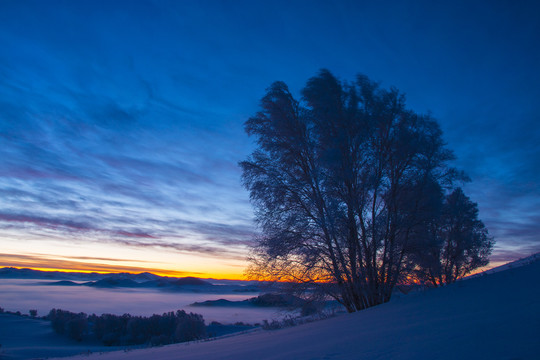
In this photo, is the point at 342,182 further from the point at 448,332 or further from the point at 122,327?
the point at 122,327

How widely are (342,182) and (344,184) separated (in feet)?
1.00

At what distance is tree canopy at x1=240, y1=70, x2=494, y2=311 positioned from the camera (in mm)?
9664

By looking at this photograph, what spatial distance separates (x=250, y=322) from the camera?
2541 centimetres

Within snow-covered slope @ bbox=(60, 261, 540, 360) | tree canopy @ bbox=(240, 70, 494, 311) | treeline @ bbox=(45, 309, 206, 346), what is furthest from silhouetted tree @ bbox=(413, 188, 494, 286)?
treeline @ bbox=(45, 309, 206, 346)

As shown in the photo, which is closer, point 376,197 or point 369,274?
point 369,274

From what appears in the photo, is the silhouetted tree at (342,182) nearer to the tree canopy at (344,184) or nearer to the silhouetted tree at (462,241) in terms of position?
the tree canopy at (344,184)

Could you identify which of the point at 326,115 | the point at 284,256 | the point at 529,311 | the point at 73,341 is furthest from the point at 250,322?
the point at 529,311

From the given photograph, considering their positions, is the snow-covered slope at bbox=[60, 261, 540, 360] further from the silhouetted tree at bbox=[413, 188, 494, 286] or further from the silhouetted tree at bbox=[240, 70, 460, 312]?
the silhouetted tree at bbox=[413, 188, 494, 286]

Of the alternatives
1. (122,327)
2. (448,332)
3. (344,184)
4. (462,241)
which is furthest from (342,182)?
(122,327)

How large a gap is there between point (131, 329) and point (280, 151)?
17.6 meters

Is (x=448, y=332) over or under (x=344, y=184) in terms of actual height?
Answer: under

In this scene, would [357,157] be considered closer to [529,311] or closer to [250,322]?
[529,311]

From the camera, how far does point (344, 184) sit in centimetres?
1055

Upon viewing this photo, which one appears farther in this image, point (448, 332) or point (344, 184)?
point (344, 184)
